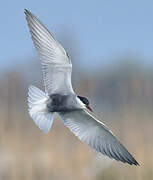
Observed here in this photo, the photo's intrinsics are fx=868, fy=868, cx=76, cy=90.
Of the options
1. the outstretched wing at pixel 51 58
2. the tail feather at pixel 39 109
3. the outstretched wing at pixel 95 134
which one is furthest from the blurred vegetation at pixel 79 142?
the tail feather at pixel 39 109

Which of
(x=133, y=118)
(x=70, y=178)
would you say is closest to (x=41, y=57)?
(x=133, y=118)

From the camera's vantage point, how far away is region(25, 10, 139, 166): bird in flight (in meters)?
4.52

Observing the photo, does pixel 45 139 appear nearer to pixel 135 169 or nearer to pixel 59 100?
pixel 135 169

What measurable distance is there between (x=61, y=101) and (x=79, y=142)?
1.41 metres

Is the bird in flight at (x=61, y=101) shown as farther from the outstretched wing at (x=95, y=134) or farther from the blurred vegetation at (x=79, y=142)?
the blurred vegetation at (x=79, y=142)

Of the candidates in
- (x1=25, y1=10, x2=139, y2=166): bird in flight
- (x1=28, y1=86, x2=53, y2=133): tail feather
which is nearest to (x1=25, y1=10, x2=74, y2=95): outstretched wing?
(x1=25, y1=10, x2=139, y2=166): bird in flight

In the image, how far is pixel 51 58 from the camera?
4.65 m

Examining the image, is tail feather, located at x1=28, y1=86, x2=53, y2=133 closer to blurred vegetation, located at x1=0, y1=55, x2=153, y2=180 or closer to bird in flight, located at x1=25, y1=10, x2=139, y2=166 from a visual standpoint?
bird in flight, located at x1=25, y1=10, x2=139, y2=166

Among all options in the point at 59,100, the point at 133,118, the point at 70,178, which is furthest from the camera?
the point at 70,178

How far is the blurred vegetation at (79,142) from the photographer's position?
5.70 metres

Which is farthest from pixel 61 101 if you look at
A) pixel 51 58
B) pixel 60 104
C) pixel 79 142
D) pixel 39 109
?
pixel 79 142

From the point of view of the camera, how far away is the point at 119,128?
6004 millimetres

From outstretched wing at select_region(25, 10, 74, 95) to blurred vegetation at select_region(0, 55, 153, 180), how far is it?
3.02 feet

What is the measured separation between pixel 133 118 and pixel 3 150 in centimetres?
90
